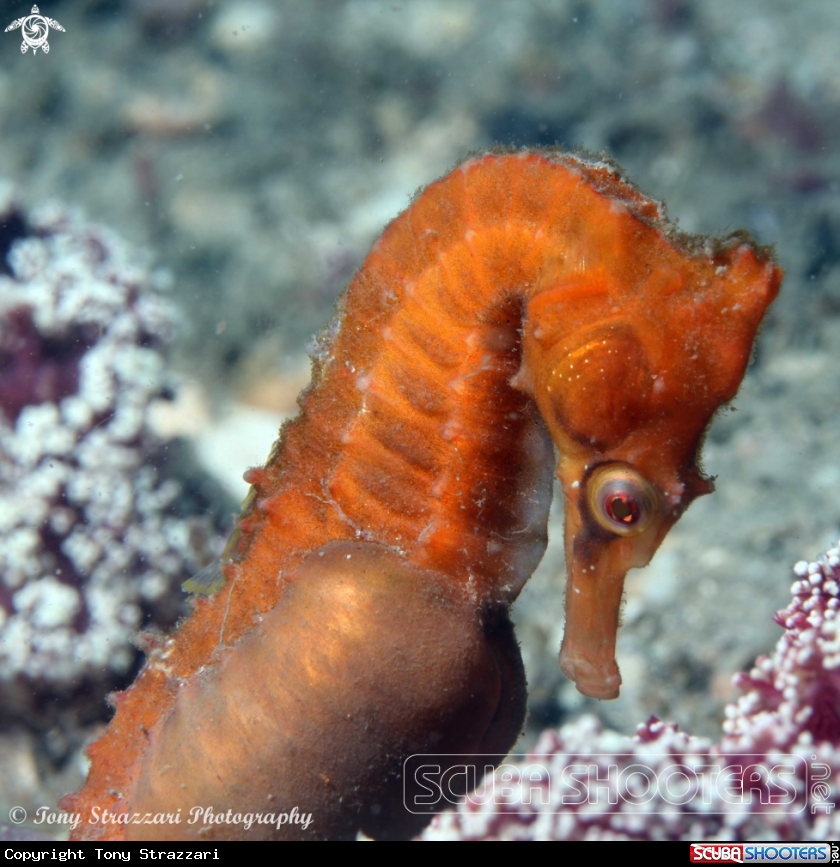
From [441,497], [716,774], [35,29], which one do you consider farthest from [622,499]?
[35,29]

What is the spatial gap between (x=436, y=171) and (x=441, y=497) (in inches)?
106

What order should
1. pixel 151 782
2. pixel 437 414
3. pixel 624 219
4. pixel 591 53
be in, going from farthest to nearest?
1. pixel 591 53
2. pixel 151 782
3. pixel 437 414
4. pixel 624 219

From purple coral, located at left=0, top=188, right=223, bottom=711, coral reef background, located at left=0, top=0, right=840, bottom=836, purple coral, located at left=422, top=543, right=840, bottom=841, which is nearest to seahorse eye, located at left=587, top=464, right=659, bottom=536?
purple coral, located at left=422, top=543, right=840, bottom=841

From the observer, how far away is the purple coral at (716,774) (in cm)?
205

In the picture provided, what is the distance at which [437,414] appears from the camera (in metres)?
2.05

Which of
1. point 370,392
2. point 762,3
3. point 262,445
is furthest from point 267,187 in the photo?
point 762,3

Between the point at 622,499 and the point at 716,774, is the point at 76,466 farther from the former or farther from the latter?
the point at 716,774

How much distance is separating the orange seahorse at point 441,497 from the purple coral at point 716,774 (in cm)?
24

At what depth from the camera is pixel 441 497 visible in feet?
6.88

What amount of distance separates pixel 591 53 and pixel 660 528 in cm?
390

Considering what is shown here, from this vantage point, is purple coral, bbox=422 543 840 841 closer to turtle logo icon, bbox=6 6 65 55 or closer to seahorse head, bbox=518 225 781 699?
seahorse head, bbox=518 225 781 699

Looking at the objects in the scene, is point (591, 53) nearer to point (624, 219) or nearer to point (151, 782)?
point (624, 219)

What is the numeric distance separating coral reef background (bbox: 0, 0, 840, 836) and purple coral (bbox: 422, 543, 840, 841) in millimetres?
860

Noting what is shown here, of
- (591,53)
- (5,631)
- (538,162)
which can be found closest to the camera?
(538,162)
